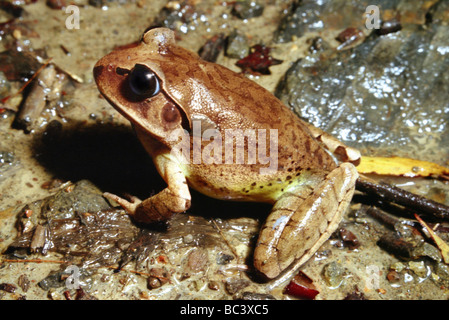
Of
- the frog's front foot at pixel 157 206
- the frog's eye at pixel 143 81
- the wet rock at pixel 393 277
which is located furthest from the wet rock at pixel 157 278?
the wet rock at pixel 393 277

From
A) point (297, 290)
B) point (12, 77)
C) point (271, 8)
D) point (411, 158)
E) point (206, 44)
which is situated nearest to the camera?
point (297, 290)

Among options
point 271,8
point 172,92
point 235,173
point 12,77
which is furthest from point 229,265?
point 271,8

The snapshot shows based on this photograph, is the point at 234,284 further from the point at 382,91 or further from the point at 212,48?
the point at 212,48

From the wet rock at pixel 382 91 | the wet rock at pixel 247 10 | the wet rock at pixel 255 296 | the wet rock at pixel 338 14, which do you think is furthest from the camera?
the wet rock at pixel 247 10

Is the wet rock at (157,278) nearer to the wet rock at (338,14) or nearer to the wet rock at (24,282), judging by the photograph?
the wet rock at (24,282)

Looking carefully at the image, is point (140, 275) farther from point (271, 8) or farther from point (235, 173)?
point (271, 8)

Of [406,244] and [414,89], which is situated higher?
[414,89]

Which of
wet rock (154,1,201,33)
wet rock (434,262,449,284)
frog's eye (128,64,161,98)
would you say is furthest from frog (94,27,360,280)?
wet rock (154,1,201,33)
